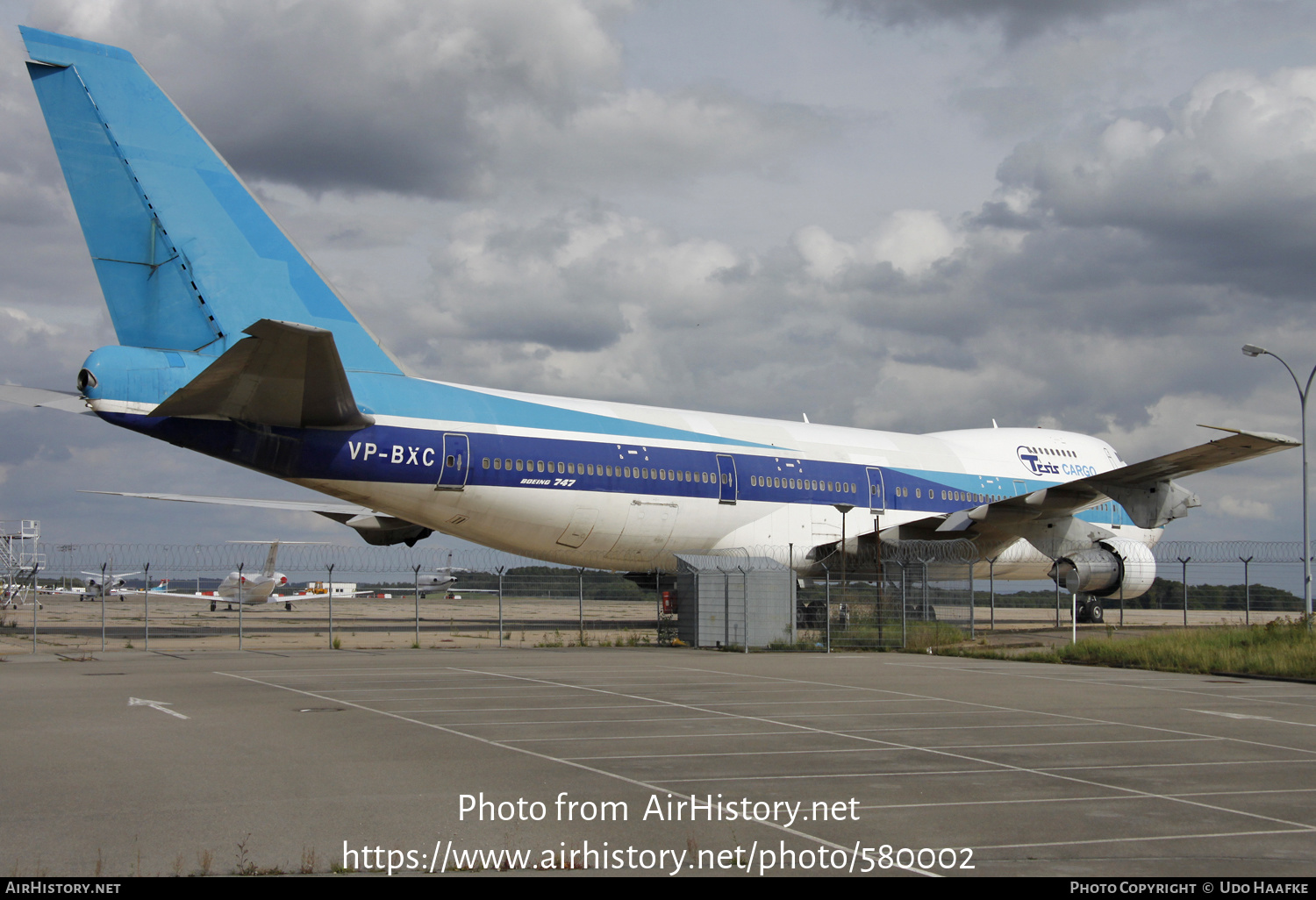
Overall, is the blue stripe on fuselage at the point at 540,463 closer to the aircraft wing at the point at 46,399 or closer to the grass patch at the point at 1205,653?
the aircraft wing at the point at 46,399

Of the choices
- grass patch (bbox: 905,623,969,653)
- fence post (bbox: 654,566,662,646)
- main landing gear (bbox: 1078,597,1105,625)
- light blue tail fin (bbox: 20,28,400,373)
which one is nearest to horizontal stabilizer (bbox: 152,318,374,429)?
light blue tail fin (bbox: 20,28,400,373)

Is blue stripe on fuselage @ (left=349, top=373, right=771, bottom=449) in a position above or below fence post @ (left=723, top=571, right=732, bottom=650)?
above

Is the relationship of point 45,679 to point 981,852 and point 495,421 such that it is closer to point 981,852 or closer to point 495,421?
point 495,421

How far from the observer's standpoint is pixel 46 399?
659 inches

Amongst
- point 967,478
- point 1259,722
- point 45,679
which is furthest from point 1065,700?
point 967,478

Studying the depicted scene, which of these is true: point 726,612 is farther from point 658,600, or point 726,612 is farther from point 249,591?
point 249,591

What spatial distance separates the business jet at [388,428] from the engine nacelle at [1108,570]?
64 millimetres

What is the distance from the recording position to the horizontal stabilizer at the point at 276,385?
15125mm

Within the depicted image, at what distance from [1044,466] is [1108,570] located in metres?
4.58

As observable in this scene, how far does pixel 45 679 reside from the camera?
15.6 meters

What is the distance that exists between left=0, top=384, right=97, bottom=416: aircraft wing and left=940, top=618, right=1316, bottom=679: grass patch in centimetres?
1574

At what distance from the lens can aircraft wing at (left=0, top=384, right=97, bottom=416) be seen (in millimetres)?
16438

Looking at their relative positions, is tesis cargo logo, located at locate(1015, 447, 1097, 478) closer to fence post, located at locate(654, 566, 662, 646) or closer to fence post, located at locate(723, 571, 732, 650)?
fence post, located at locate(654, 566, 662, 646)

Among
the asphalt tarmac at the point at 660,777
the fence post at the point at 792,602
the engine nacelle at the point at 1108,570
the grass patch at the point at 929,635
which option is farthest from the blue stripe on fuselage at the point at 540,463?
the grass patch at the point at 929,635
